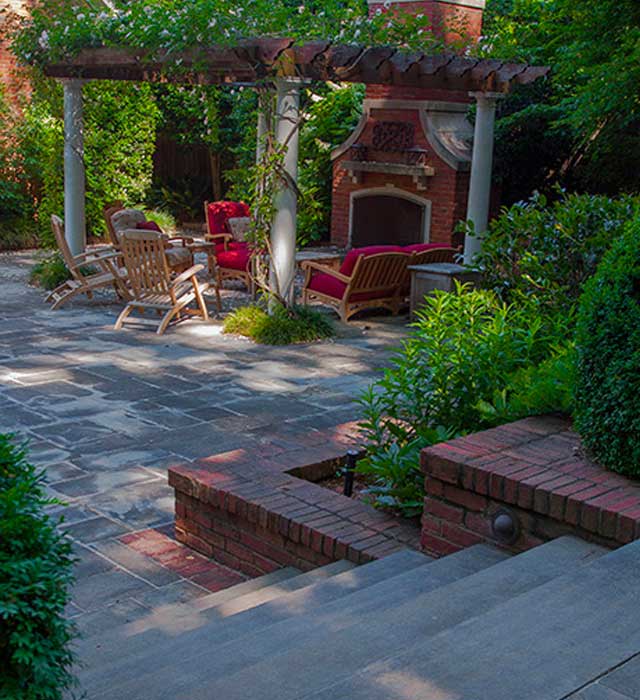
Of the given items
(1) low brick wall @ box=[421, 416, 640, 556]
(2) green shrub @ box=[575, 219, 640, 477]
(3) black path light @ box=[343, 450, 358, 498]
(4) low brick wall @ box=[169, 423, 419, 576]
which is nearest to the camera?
(1) low brick wall @ box=[421, 416, 640, 556]

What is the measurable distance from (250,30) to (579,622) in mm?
7399

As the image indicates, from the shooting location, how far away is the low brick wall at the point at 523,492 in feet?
10.2

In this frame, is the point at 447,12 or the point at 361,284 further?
the point at 447,12

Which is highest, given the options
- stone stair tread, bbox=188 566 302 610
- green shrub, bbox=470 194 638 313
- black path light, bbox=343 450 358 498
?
green shrub, bbox=470 194 638 313

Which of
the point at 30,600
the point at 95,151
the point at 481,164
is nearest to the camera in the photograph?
the point at 30,600

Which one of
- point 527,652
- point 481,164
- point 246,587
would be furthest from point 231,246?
point 527,652

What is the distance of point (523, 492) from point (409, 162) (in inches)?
438

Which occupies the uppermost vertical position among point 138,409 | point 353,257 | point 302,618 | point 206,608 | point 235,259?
point 353,257

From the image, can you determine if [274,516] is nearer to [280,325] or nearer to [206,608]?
[206,608]

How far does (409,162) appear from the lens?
1391 cm

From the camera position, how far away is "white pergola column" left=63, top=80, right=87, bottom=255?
11.4m

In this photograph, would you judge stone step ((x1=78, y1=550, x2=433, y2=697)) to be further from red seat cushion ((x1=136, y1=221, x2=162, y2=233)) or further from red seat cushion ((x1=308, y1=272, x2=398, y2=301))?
red seat cushion ((x1=136, y1=221, x2=162, y2=233))

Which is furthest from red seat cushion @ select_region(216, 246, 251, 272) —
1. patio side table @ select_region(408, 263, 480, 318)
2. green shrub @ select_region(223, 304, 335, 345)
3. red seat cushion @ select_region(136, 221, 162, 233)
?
patio side table @ select_region(408, 263, 480, 318)

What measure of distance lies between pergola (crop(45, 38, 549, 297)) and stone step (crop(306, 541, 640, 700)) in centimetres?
A: 655
